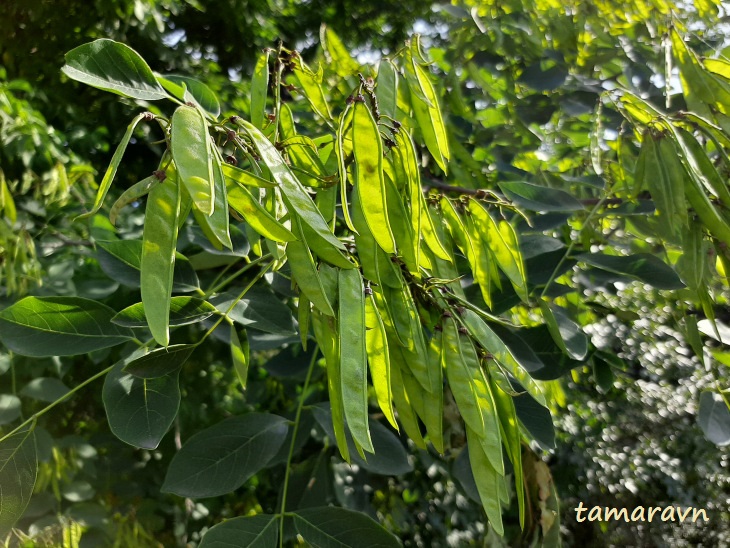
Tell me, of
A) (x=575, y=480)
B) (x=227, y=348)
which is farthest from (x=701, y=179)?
(x=575, y=480)

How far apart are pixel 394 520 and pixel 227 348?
574mm

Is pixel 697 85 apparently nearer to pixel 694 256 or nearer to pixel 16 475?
pixel 694 256

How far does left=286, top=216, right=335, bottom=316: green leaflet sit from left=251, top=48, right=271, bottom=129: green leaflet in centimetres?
16

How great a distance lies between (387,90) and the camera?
513 millimetres

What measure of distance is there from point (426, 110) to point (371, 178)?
161mm

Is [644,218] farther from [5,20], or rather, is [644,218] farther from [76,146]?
[5,20]

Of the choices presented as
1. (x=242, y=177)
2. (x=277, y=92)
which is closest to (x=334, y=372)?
(x=242, y=177)

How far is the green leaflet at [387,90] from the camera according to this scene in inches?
19.8

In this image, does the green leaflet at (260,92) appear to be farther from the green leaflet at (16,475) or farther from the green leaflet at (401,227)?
the green leaflet at (16,475)

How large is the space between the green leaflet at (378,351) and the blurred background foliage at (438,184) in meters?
0.36

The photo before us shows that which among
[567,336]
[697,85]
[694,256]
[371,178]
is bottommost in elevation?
[567,336]

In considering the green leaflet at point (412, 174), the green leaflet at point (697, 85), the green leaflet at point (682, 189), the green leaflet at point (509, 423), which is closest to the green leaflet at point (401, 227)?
the green leaflet at point (412, 174)

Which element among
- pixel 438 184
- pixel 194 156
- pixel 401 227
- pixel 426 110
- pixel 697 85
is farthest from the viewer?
pixel 438 184

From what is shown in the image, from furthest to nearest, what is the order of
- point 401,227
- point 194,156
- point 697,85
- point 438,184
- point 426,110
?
point 438,184
point 697,85
point 426,110
point 401,227
point 194,156
